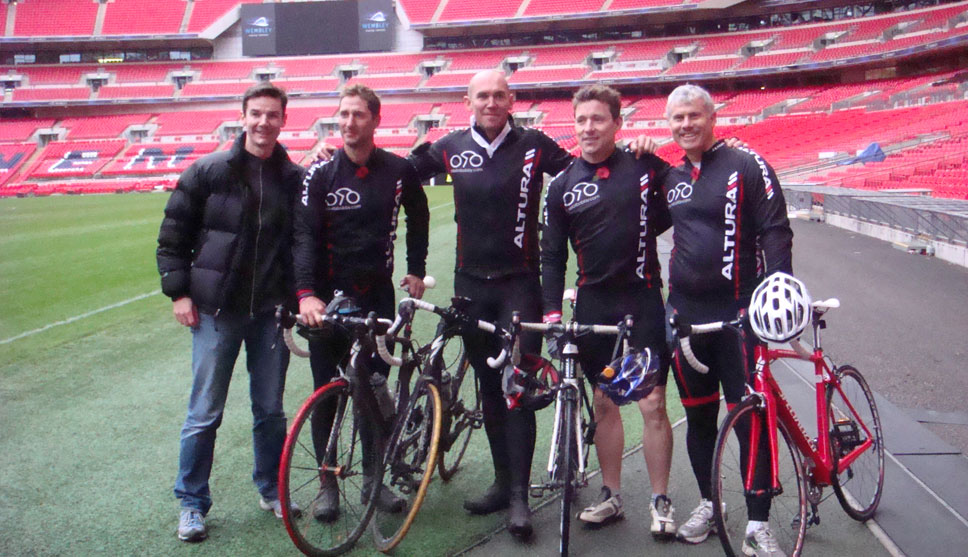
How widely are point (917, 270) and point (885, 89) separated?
105ft

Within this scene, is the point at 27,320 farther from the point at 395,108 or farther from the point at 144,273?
the point at 395,108

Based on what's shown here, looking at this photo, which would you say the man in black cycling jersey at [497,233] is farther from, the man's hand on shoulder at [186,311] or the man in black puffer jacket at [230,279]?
the man's hand on shoulder at [186,311]

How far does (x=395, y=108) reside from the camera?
51.9 m

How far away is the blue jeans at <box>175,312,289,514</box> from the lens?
3.72 meters

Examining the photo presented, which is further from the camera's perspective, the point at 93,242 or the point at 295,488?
the point at 93,242

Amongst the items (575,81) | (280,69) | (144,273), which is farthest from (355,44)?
(144,273)

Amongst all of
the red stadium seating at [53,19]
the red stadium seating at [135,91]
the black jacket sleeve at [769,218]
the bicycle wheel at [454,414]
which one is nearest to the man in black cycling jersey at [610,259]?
the black jacket sleeve at [769,218]

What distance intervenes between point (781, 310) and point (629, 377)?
69cm

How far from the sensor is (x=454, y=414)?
409cm

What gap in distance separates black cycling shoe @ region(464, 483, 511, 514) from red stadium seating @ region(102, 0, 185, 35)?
57.5 meters

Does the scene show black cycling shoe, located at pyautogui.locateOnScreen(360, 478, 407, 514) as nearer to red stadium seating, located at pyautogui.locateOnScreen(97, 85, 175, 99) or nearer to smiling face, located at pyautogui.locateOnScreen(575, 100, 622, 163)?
smiling face, located at pyautogui.locateOnScreen(575, 100, 622, 163)

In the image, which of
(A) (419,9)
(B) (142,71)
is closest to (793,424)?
(A) (419,9)

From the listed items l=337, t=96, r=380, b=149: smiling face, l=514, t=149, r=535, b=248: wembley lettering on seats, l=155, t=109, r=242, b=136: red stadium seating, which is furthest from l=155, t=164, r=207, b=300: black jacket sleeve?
l=155, t=109, r=242, b=136: red stadium seating

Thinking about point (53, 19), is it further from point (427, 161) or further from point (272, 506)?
point (272, 506)
